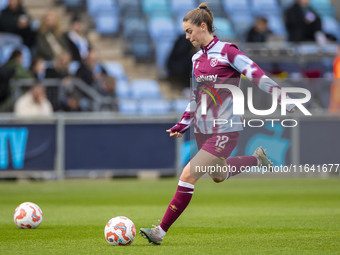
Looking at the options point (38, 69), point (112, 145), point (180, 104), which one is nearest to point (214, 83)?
point (112, 145)

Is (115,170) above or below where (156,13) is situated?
below

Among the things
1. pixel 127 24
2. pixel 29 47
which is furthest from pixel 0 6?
pixel 127 24

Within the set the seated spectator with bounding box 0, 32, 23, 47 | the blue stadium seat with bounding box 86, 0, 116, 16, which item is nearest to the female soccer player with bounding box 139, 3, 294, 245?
the seated spectator with bounding box 0, 32, 23, 47

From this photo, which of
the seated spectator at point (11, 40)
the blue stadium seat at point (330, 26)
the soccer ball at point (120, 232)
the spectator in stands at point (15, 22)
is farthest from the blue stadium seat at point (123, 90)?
the soccer ball at point (120, 232)

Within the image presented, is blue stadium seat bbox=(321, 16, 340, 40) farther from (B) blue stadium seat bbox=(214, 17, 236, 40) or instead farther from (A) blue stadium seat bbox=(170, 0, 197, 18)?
(A) blue stadium seat bbox=(170, 0, 197, 18)

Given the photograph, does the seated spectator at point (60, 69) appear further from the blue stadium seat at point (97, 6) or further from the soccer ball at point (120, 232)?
the soccer ball at point (120, 232)

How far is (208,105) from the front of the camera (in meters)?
8.03

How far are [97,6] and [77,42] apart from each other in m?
3.33

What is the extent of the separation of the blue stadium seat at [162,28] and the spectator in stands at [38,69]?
16.1ft

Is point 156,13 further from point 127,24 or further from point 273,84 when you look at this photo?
point 273,84

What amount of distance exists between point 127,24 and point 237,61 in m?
15.5

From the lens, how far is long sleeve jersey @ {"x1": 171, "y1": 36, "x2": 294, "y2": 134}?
7793 mm

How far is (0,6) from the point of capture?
2147cm

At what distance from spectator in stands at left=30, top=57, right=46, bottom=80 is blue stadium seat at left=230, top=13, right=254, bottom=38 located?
7.05 meters
